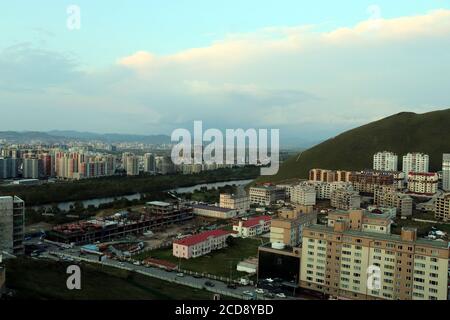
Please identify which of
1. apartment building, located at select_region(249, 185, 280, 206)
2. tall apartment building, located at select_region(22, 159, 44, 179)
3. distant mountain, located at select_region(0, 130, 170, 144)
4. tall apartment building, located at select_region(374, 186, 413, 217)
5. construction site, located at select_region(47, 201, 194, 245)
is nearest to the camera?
construction site, located at select_region(47, 201, 194, 245)

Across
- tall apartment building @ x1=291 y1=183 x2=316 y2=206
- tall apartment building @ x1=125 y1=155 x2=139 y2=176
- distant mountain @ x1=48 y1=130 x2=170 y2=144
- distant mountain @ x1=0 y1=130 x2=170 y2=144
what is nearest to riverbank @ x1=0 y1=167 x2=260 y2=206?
tall apartment building @ x1=125 y1=155 x2=139 y2=176

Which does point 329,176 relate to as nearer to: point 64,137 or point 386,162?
point 386,162

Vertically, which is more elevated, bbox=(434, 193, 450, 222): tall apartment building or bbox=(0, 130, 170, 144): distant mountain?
bbox=(0, 130, 170, 144): distant mountain

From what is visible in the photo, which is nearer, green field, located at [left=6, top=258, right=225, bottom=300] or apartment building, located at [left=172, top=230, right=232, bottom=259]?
green field, located at [left=6, top=258, right=225, bottom=300]

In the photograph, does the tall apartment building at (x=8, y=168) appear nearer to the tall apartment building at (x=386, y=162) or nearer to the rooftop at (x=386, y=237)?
the tall apartment building at (x=386, y=162)

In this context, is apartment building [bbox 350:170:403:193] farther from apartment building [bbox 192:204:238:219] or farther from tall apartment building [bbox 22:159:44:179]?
tall apartment building [bbox 22:159:44:179]

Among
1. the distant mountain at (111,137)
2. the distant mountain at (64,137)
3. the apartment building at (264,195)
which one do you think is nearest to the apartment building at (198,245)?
the apartment building at (264,195)

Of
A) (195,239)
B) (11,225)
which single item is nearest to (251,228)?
(195,239)
